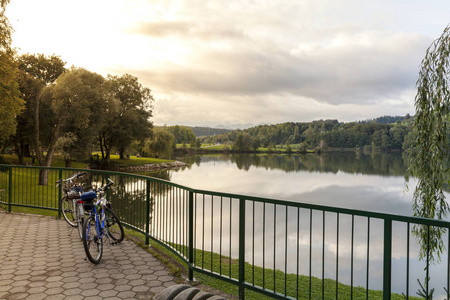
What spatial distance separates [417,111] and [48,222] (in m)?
8.87

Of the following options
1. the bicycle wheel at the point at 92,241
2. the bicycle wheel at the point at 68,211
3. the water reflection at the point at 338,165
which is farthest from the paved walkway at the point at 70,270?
the water reflection at the point at 338,165

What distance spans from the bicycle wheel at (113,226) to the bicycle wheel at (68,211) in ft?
5.76

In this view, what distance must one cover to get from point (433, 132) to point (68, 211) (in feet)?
27.1

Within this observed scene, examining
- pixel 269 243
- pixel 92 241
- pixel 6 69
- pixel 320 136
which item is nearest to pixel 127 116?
pixel 6 69

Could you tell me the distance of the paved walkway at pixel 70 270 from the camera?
4215 millimetres

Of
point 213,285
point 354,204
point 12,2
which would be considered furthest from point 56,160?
point 213,285

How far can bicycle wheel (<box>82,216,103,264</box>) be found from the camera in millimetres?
5078

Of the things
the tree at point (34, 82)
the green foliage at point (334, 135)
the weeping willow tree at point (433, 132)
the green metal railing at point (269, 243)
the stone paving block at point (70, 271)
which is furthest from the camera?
the green foliage at point (334, 135)

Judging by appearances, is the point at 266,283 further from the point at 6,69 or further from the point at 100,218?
the point at 6,69

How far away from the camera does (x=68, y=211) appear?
806cm

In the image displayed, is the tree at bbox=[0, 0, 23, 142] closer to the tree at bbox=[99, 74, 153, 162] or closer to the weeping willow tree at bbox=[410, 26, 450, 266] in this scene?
the weeping willow tree at bbox=[410, 26, 450, 266]

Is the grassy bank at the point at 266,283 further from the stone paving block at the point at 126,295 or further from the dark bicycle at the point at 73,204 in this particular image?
the dark bicycle at the point at 73,204

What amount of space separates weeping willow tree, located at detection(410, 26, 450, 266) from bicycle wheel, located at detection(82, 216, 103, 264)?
19.5ft

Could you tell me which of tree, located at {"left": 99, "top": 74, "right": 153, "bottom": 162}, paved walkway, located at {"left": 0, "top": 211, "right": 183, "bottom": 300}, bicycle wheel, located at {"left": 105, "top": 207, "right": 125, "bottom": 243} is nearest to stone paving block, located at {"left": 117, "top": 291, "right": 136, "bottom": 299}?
paved walkway, located at {"left": 0, "top": 211, "right": 183, "bottom": 300}
